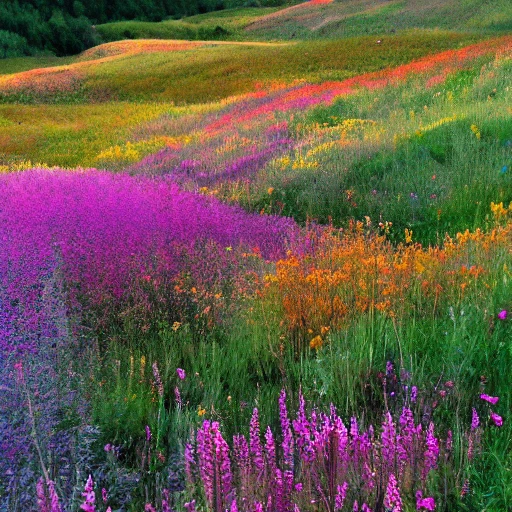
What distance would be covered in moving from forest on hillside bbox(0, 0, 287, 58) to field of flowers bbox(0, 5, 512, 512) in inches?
1896

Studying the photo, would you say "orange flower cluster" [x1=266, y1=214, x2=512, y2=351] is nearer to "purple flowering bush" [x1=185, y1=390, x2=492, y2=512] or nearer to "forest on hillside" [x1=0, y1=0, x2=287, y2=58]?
"purple flowering bush" [x1=185, y1=390, x2=492, y2=512]

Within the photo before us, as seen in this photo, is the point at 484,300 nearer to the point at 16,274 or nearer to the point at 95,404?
the point at 95,404

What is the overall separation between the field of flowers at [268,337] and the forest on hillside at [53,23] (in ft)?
158

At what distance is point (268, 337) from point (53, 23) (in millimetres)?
56856

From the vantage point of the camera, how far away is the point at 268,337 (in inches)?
128

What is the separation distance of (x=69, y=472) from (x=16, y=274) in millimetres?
1754

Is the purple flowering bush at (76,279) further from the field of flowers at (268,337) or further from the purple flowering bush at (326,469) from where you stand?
the purple flowering bush at (326,469)

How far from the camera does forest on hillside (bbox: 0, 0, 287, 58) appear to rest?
50.9 meters

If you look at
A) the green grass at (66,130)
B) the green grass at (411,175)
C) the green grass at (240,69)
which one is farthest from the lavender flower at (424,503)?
the green grass at (240,69)

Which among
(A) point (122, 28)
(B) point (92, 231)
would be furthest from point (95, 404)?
(A) point (122, 28)

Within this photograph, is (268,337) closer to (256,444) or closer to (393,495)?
(256,444)

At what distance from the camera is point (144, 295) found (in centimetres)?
374

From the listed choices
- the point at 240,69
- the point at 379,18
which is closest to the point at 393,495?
the point at 240,69

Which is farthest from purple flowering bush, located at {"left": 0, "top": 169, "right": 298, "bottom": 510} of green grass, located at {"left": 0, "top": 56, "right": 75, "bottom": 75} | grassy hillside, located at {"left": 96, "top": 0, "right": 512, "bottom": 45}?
green grass, located at {"left": 0, "top": 56, "right": 75, "bottom": 75}
